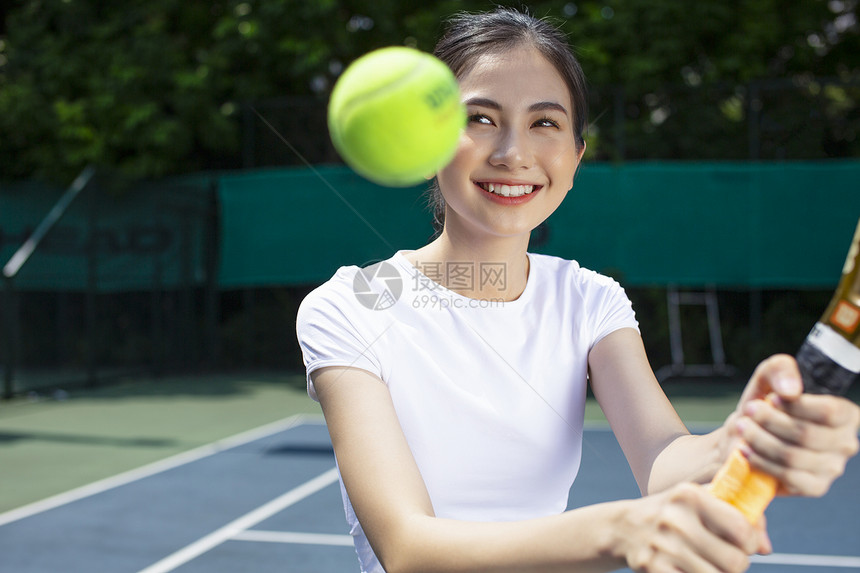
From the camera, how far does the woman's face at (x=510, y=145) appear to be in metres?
1.18

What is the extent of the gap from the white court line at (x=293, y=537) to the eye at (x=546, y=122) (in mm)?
3266

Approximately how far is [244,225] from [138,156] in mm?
1852

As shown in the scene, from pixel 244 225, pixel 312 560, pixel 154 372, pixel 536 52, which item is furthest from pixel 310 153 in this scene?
pixel 536 52

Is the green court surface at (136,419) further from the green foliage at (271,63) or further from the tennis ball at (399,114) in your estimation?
the tennis ball at (399,114)

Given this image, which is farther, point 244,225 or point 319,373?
point 244,225

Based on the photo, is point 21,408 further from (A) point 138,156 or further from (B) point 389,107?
(B) point 389,107

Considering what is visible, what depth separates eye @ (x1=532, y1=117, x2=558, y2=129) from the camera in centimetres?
122

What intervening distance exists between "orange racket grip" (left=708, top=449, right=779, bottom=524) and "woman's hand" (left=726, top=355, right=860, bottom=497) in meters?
0.01

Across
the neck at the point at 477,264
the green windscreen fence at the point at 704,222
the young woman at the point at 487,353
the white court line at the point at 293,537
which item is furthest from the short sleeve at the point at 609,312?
the green windscreen fence at the point at 704,222

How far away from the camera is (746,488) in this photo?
0.77 m

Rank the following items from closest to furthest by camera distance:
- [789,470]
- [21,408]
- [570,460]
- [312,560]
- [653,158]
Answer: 1. [789,470]
2. [570,460]
3. [312,560]
4. [21,408]
5. [653,158]

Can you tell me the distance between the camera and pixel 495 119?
1187 millimetres

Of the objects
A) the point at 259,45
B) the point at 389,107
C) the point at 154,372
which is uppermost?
the point at 259,45

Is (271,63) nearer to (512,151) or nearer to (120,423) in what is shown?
(120,423)
